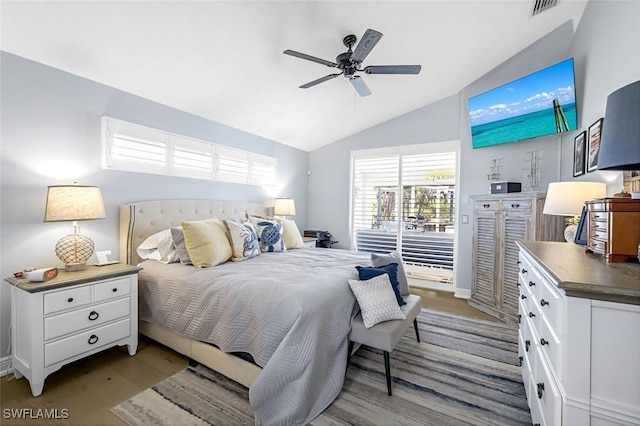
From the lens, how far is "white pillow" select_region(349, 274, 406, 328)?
204 cm

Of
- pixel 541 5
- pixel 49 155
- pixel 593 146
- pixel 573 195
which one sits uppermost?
pixel 541 5

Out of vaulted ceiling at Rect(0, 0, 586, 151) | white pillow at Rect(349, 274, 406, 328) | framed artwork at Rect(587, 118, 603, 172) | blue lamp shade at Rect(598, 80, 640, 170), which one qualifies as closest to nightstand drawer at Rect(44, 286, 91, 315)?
vaulted ceiling at Rect(0, 0, 586, 151)

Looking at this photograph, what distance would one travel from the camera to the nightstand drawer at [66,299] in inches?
76.7

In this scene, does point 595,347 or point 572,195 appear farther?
point 572,195

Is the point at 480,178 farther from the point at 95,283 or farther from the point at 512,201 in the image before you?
the point at 95,283

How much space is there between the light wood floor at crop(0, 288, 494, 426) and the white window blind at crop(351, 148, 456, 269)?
3.60 m

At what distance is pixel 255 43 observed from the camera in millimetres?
2652

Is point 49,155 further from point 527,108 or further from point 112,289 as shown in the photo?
point 527,108

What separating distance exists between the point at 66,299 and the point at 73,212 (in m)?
0.66

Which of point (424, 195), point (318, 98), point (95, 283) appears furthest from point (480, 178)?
point (95, 283)

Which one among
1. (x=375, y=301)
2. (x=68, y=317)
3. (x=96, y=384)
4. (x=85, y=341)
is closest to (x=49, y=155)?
(x=68, y=317)

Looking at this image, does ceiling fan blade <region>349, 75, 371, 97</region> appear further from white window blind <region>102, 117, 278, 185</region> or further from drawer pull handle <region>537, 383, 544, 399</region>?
drawer pull handle <region>537, 383, 544, 399</region>

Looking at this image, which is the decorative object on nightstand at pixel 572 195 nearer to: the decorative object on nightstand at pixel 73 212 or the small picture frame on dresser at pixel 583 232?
the small picture frame on dresser at pixel 583 232

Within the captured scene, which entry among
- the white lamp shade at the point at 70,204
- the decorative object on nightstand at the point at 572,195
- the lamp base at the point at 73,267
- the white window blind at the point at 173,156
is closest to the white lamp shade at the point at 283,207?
the white window blind at the point at 173,156
